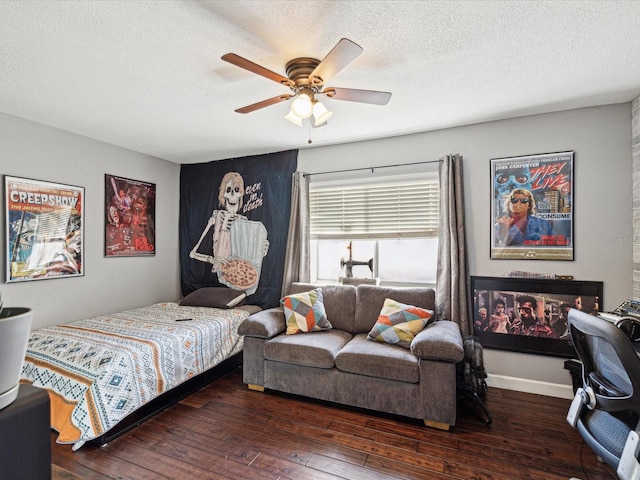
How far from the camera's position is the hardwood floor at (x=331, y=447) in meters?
1.90

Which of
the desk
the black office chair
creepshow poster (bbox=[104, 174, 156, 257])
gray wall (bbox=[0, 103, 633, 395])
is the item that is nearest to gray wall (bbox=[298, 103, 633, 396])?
gray wall (bbox=[0, 103, 633, 395])

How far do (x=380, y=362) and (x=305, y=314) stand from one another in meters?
0.94

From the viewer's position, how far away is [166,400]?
2689mm

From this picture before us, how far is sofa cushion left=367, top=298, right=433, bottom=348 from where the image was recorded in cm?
273

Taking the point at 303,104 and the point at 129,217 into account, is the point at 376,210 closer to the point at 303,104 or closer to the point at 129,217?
the point at 303,104

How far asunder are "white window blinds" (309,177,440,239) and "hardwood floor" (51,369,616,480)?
5.95ft

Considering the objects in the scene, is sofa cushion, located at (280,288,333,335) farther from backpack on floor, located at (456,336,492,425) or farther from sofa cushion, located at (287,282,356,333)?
backpack on floor, located at (456,336,492,425)

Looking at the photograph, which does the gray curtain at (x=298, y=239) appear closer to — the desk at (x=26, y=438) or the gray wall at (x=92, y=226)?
the gray wall at (x=92, y=226)

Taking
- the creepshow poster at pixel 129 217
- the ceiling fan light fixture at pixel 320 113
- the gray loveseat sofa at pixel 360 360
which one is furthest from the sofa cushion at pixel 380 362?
the creepshow poster at pixel 129 217

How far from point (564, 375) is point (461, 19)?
9.66 feet

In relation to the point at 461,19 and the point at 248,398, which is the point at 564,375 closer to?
the point at 248,398

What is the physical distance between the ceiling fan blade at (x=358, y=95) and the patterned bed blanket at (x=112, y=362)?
7.60 feet

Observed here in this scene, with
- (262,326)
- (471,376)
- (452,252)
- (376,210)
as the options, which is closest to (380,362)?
(471,376)

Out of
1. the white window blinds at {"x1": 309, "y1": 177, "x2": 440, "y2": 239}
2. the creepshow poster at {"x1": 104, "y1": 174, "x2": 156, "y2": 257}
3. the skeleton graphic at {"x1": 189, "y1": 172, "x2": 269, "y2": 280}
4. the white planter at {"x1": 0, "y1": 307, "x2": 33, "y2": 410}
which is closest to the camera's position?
the white planter at {"x1": 0, "y1": 307, "x2": 33, "y2": 410}
